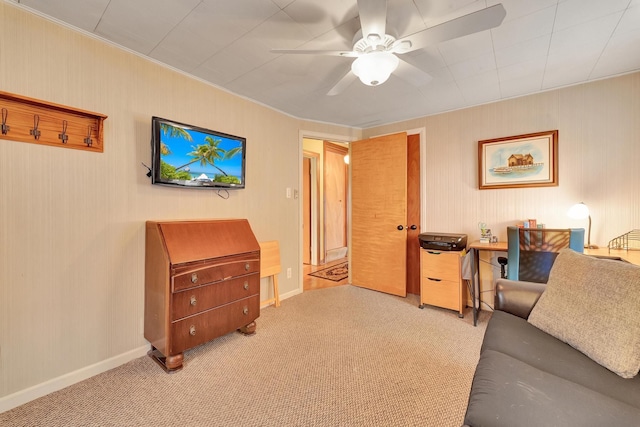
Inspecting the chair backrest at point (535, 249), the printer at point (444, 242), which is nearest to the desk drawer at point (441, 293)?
Result: the printer at point (444, 242)

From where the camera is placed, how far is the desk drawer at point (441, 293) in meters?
2.78

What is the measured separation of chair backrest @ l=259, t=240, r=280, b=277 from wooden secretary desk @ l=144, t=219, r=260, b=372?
491 millimetres

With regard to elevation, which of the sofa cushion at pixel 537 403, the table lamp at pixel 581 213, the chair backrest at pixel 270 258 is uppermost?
the table lamp at pixel 581 213

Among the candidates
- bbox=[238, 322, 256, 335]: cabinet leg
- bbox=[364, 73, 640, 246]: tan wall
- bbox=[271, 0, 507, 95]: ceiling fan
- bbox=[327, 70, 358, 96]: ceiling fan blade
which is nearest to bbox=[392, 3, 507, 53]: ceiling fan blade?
bbox=[271, 0, 507, 95]: ceiling fan

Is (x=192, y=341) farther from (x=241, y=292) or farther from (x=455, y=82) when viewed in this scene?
(x=455, y=82)

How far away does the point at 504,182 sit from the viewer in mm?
2842

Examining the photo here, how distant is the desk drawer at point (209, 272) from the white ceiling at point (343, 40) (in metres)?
1.63

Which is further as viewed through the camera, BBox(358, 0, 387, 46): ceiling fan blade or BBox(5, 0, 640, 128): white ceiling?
BBox(5, 0, 640, 128): white ceiling

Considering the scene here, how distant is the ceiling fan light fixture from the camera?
154cm

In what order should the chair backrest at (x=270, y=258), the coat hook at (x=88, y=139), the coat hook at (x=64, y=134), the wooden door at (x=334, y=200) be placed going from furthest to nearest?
the wooden door at (x=334, y=200), the chair backrest at (x=270, y=258), the coat hook at (x=88, y=139), the coat hook at (x=64, y=134)

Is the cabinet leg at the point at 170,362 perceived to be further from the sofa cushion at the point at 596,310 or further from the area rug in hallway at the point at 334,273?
the area rug in hallway at the point at 334,273

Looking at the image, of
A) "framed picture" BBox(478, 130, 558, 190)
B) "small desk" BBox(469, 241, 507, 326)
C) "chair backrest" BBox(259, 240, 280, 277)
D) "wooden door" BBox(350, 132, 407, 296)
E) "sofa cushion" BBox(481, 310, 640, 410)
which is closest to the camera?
"sofa cushion" BBox(481, 310, 640, 410)

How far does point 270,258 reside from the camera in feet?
9.66

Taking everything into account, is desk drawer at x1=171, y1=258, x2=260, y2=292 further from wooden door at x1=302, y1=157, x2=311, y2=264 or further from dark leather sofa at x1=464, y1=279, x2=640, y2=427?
wooden door at x1=302, y1=157, x2=311, y2=264
